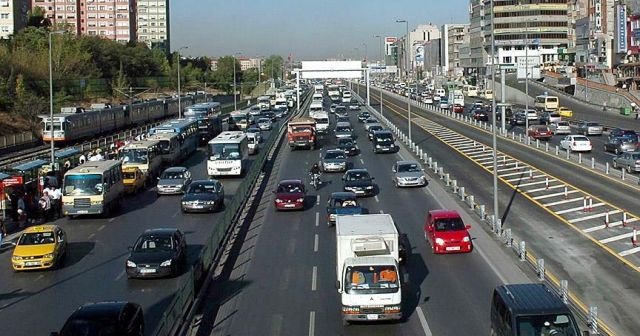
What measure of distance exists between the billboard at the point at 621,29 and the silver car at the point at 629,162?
7607 cm

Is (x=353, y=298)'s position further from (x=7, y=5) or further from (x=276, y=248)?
(x=7, y=5)

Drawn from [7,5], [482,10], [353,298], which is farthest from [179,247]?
[482,10]

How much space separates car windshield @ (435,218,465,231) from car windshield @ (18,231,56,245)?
12.3 meters

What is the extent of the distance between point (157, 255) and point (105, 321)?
7.79 m

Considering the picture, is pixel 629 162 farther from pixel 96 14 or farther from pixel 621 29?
pixel 96 14

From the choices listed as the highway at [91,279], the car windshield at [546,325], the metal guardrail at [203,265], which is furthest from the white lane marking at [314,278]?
the car windshield at [546,325]

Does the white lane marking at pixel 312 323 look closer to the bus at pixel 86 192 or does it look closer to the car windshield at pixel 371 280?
the car windshield at pixel 371 280

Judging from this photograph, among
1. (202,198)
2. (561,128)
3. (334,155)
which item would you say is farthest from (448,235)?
(561,128)

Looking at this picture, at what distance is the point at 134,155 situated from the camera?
146 feet

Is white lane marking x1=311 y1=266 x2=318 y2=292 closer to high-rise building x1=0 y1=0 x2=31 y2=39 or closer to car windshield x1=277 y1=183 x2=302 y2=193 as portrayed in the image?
car windshield x1=277 y1=183 x2=302 y2=193

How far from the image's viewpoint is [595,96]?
11538cm

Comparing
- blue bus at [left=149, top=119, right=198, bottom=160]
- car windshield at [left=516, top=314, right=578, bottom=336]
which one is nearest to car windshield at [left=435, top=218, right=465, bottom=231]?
car windshield at [left=516, top=314, right=578, bottom=336]

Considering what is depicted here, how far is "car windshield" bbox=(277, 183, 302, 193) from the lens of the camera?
35750mm

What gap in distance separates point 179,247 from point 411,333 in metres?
8.93
